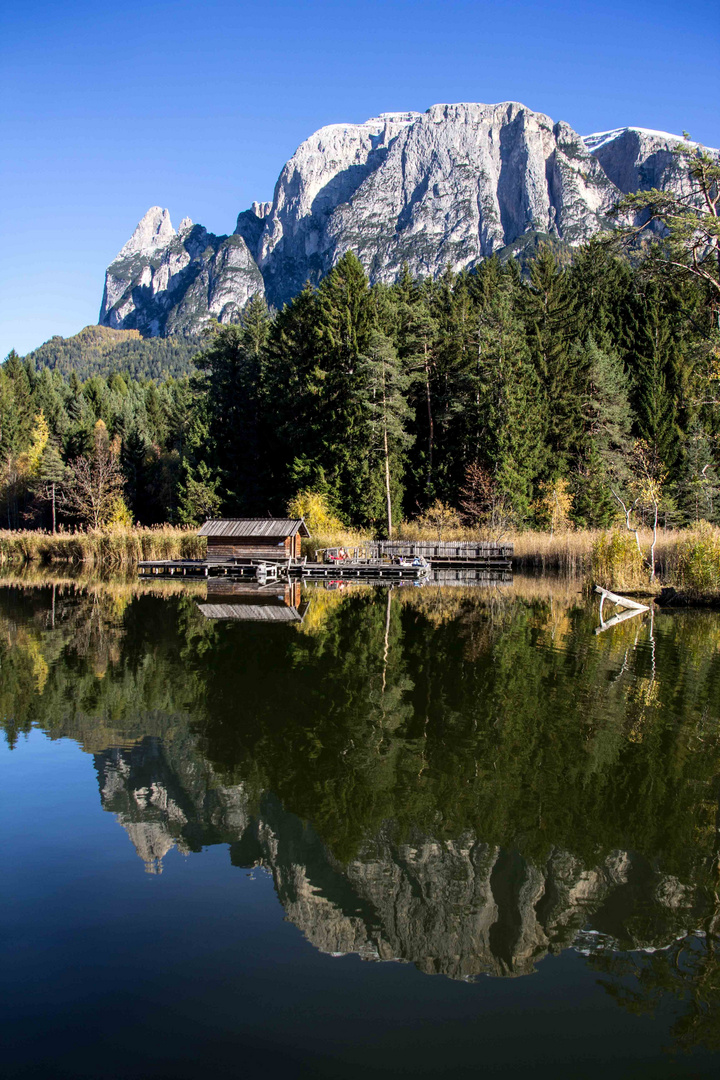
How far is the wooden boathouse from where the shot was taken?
40.5 metres

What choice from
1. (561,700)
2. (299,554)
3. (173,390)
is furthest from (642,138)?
(561,700)

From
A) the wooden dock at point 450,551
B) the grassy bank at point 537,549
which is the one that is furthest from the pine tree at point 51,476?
the wooden dock at point 450,551

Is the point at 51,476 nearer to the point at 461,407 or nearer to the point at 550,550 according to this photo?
the point at 461,407

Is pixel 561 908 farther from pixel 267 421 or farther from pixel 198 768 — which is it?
pixel 267 421

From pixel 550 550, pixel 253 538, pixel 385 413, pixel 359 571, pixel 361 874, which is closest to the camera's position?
pixel 361 874

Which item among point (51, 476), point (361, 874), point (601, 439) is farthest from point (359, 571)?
point (51, 476)

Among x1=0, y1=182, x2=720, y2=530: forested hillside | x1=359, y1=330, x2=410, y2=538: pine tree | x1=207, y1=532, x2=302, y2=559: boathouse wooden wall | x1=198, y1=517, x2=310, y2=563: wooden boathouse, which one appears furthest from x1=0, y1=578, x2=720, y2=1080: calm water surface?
x1=0, y1=182, x2=720, y2=530: forested hillside

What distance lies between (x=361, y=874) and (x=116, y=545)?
43.0 meters

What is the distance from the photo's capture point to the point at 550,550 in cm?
3903

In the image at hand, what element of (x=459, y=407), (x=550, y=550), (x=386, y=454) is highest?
(x=459, y=407)

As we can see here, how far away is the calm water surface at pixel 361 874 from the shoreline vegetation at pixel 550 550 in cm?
1087

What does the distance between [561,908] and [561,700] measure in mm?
6365

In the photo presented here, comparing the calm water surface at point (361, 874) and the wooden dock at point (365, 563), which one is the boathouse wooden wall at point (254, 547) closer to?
the wooden dock at point (365, 563)

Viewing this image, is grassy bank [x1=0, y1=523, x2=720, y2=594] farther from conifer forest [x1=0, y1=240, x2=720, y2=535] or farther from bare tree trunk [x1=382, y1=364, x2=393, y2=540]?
conifer forest [x1=0, y1=240, x2=720, y2=535]
